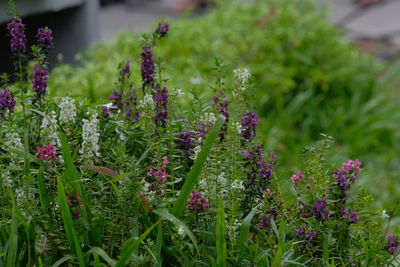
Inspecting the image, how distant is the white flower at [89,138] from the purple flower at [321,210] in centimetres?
62

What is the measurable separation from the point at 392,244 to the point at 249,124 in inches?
21.5

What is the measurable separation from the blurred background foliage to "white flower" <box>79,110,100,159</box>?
2041mm

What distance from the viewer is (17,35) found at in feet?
6.23

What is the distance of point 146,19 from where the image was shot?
658 cm

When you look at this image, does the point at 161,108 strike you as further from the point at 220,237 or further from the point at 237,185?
the point at 220,237

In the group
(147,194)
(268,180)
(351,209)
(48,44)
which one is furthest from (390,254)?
(48,44)

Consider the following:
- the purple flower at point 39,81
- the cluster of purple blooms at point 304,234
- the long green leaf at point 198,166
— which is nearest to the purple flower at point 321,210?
the cluster of purple blooms at point 304,234

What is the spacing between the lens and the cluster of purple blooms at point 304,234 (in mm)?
1777

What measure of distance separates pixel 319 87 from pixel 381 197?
119 cm

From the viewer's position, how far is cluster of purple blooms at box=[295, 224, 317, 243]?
5.83 ft

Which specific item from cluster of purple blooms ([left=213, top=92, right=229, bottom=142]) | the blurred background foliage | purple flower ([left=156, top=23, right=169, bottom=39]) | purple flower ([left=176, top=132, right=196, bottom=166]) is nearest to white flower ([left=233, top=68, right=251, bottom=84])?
cluster of purple blooms ([left=213, top=92, right=229, bottom=142])

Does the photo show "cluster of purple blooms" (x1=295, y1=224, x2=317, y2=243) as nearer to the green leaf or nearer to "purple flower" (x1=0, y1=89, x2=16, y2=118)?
the green leaf

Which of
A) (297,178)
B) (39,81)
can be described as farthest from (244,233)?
(39,81)

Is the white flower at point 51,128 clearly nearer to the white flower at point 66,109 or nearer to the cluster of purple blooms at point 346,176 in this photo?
the white flower at point 66,109
